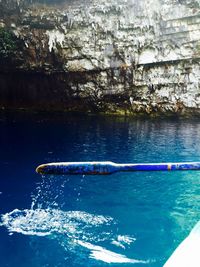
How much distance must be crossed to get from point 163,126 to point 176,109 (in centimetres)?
1081

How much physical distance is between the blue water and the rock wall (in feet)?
70.1

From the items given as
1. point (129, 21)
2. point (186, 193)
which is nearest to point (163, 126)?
point (129, 21)

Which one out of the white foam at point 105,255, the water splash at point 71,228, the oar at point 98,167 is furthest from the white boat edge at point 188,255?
the water splash at point 71,228

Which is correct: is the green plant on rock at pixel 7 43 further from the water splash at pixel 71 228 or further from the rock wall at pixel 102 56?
the water splash at pixel 71 228

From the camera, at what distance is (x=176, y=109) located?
57.0 m

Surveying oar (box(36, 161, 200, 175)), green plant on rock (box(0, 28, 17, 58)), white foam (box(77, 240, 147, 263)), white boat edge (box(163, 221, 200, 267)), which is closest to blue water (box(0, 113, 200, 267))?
white foam (box(77, 240, 147, 263))

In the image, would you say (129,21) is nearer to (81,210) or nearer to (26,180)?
(26,180)

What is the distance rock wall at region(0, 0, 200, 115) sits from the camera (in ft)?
166

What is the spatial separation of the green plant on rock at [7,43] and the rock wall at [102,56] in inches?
→ 5.7

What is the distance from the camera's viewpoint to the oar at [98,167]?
18.3 ft

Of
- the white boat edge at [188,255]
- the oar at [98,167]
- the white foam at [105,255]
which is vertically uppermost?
the oar at [98,167]

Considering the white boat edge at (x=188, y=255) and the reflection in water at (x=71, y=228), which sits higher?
the white boat edge at (x=188, y=255)

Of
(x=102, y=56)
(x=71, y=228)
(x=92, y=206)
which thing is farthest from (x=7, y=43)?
(x=71, y=228)

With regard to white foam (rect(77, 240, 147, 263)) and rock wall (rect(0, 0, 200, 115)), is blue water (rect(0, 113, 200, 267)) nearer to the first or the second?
white foam (rect(77, 240, 147, 263))
